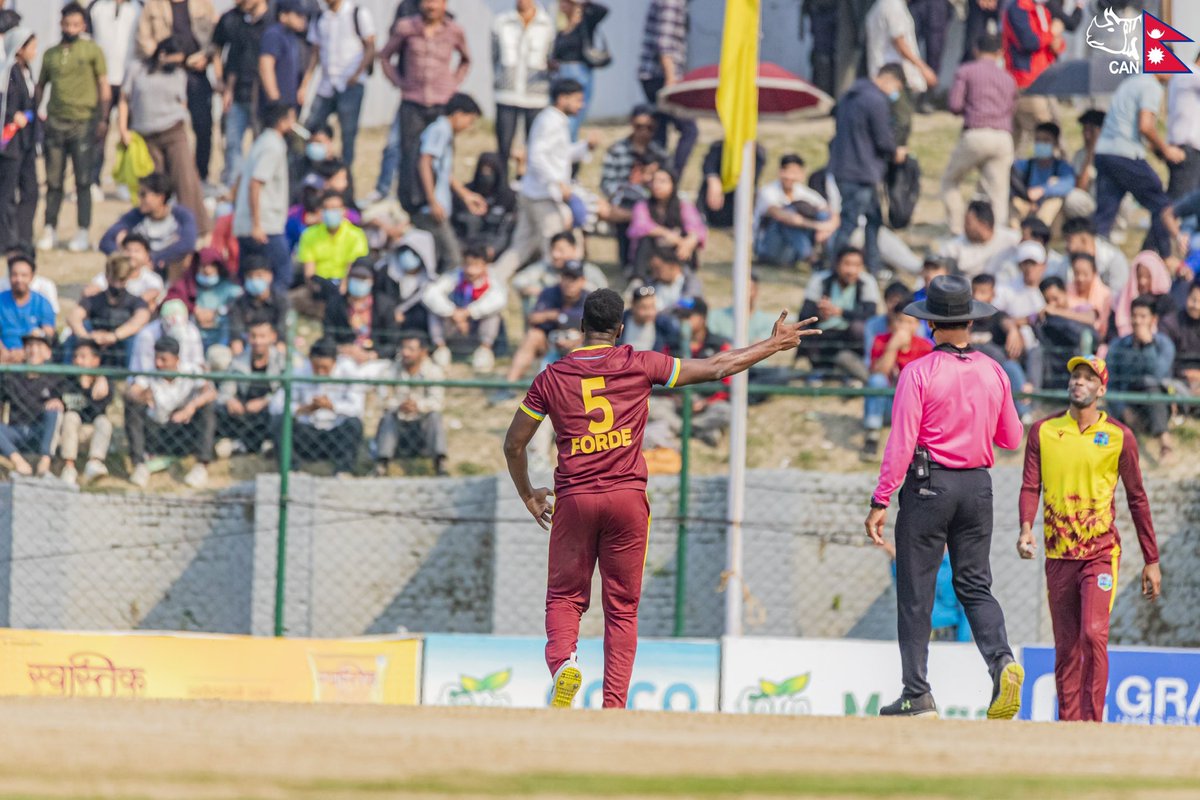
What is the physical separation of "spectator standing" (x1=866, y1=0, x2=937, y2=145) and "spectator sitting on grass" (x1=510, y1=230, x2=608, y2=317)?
3.59 metres

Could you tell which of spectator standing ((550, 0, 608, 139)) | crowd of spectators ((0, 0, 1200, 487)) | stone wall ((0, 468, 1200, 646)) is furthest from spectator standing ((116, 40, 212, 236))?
stone wall ((0, 468, 1200, 646))

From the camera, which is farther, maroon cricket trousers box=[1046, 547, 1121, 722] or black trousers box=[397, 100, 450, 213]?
black trousers box=[397, 100, 450, 213]

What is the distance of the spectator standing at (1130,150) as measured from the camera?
51.5 ft

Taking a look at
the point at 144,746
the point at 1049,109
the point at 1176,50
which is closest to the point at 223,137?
the point at 1049,109

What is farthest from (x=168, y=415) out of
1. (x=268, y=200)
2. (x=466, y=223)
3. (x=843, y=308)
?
(x=843, y=308)

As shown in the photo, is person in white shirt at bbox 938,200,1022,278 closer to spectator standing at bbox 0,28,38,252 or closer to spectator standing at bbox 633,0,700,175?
spectator standing at bbox 633,0,700,175

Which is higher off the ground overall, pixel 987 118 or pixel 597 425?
pixel 987 118

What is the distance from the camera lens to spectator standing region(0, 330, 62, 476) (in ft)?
43.5

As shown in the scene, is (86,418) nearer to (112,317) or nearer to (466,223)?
(112,317)

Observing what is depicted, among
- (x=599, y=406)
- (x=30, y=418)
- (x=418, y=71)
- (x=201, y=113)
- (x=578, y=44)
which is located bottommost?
(x=30, y=418)

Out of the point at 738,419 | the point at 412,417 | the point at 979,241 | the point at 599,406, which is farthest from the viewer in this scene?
the point at 979,241

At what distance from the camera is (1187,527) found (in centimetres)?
1370

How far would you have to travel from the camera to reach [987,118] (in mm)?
16266

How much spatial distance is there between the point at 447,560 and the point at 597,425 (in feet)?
22.6
